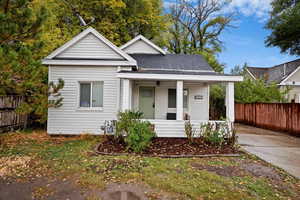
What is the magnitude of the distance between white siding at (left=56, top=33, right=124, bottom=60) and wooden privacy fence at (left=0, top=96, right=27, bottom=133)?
3.66 metres

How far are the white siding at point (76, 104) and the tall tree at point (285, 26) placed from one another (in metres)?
9.21

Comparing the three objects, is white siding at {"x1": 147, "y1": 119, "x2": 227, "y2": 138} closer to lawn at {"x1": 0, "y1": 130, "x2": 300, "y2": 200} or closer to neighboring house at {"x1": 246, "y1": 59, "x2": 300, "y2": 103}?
lawn at {"x1": 0, "y1": 130, "x2": 300, "y2": 200}

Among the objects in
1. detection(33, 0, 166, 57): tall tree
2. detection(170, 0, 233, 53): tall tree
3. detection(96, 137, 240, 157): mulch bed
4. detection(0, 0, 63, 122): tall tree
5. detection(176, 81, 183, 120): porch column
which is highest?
detection(170, 0, 233, 53): tall tree

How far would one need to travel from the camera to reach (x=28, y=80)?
5.47 meters

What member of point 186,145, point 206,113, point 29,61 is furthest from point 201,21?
point 29,61

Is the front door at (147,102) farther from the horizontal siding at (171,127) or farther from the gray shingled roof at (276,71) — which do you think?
the gray shingled roof at (276,71)

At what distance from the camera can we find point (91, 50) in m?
8.02

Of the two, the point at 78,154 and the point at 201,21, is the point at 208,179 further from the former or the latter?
the point at 201,21

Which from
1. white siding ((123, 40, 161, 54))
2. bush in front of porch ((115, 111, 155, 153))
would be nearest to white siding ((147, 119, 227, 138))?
bush in front of porch ((115, 111, 155, 153))

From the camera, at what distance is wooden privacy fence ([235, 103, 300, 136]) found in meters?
9.03

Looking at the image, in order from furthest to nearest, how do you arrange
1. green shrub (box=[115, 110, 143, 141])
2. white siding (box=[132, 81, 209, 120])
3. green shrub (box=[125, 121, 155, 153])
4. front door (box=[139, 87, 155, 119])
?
front door (box=[139, 87, 155, 119]) → white siding (box=[132, 81, 209, 120]) → green shrub (box=[115, 110, 143, 141]) → green shrub (box=[125, 121, 155, 153])

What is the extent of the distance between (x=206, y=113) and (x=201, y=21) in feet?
55.1

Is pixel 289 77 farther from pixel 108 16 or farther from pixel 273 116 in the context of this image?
pixel 108 16

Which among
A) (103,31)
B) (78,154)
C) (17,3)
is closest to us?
(17,3)
